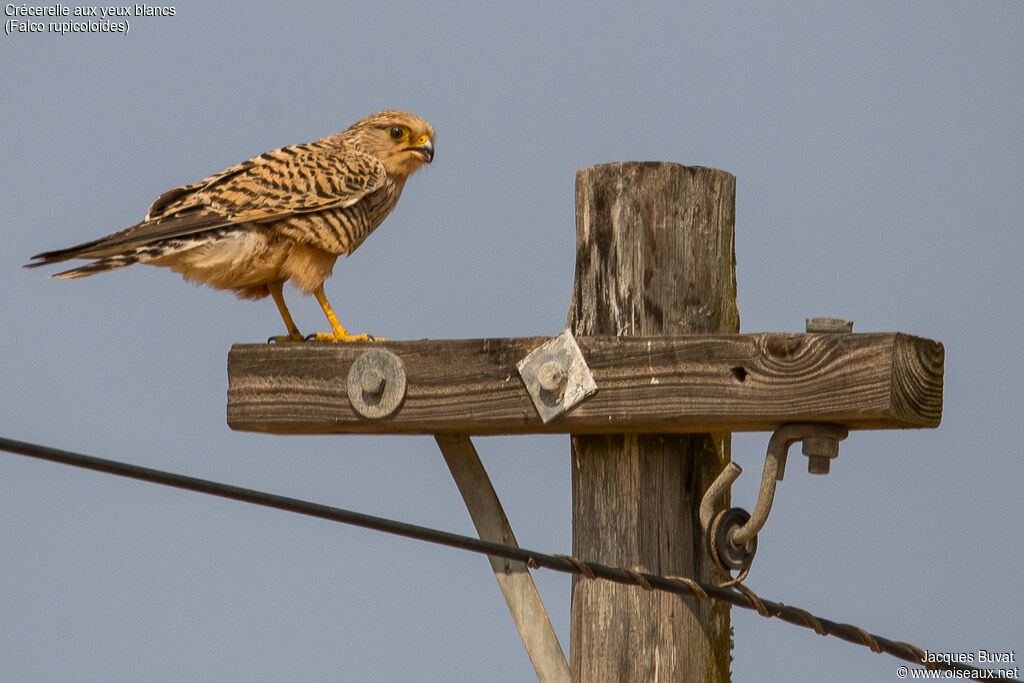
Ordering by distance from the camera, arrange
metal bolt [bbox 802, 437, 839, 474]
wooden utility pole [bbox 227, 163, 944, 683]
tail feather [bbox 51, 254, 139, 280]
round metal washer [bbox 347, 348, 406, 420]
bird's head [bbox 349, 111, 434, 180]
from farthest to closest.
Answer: bird's head [bbox 349, 111, 434, 180] < tail feather [bbox 51, 254, 139, 280] < round metal washer [bbox 347, 348, 406, 420] < wooden utility pole [bbox 227, 163, 944, 683] < metal bolt [bbox 802, 437, 839, 474]

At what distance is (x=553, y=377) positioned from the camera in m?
3.36

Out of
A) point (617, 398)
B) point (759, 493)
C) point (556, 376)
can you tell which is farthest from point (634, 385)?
point (759, 493)

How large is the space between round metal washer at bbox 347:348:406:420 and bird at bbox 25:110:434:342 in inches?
25.0

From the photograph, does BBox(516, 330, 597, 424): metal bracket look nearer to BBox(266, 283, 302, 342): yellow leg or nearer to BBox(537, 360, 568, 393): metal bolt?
BBox(537, 360, 568, 393): metal bolt

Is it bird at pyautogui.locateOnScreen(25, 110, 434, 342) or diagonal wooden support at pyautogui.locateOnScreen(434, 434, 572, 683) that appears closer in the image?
diagonal wooden support at pyautogui.locateOnScreen(434, 434, 572, 683)

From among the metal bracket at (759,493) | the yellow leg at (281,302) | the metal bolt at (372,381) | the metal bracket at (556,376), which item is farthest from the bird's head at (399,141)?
the metal bracket at (759,493)

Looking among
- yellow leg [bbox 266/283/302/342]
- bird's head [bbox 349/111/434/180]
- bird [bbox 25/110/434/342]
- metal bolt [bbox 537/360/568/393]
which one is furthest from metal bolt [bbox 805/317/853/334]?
bird's head [bbox 349/111/434/180]

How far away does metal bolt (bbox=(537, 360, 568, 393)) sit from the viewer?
3359 mm

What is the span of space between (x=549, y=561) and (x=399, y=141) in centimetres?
289

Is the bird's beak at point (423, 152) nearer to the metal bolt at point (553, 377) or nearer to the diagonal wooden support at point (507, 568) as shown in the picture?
the diagonal wooden support at point (507, 568)

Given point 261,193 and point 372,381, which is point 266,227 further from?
point 372,381

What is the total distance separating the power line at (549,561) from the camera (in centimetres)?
284

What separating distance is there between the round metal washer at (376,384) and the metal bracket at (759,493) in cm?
80

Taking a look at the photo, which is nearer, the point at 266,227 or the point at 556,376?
the point at 556,376
